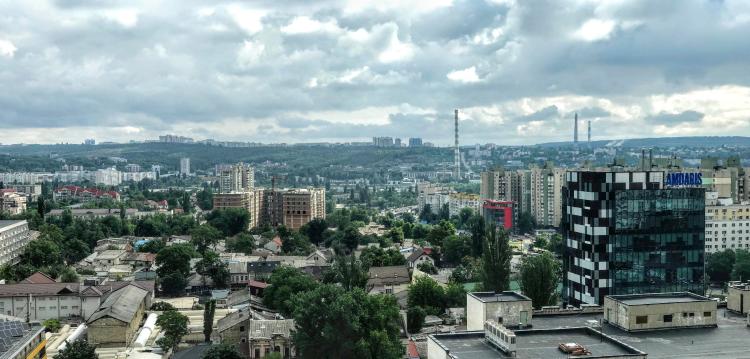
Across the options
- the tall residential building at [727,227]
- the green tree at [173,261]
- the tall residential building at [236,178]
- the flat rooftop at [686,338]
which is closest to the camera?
the flat rooftop at [686,338]

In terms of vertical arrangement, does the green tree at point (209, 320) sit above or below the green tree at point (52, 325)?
above

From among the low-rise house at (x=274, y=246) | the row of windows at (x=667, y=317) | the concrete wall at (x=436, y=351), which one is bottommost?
the low-rise house at (x=274, y=246)

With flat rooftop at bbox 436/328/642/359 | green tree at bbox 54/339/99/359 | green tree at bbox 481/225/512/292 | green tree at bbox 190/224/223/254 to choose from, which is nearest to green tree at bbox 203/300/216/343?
green tree at bbox 54/339/99/359

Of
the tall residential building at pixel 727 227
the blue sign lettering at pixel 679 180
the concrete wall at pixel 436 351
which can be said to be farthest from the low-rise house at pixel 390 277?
the concrete wall at pixel 436 351

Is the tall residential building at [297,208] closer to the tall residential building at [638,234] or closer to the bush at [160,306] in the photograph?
the bush at [160,306]

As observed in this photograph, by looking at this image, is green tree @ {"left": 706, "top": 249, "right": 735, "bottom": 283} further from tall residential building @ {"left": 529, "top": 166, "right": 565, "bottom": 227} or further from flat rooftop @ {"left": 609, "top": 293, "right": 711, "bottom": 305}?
tall residential building @ {"left": 529, "top": 166, "right": 565, "bottom": 227}

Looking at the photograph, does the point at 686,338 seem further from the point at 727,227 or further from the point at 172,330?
→ the point at 727,227

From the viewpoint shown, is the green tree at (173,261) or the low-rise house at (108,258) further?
the low-rise house at (108,258)
